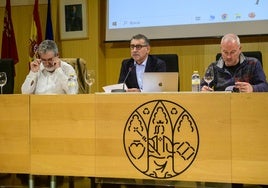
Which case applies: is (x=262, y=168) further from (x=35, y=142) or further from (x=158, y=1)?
(x=158, y=1)

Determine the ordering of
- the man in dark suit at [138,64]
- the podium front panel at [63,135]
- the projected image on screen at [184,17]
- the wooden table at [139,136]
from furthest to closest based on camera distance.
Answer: the projected image on screen at [184,17] < the man in dark suit at [138,64] < the podium front panel at [63,135] < the wooden table at [139,136]

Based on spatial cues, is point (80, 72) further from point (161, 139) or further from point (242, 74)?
point (161, 139)

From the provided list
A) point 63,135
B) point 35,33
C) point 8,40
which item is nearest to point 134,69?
point 63,135

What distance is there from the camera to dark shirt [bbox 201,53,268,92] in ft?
9.48

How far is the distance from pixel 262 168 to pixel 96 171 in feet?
2.97

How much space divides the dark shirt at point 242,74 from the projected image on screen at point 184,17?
91 cm

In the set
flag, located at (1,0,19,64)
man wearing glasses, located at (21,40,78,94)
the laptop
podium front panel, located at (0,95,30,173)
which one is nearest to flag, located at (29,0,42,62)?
flag, located at (1,0,19,64)

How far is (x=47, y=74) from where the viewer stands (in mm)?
3107

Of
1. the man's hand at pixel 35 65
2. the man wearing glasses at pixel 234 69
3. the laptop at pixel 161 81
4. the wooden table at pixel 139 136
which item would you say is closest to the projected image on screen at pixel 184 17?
the man wearing glasses at pixel 234 69

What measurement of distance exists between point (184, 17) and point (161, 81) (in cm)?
171

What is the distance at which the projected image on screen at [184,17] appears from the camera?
3.72 m

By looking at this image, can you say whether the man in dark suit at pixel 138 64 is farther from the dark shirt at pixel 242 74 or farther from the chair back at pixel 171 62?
the dark shirt at pixel 242 74

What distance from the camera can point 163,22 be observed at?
3986 mm

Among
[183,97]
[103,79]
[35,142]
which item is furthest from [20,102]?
[103,79]
